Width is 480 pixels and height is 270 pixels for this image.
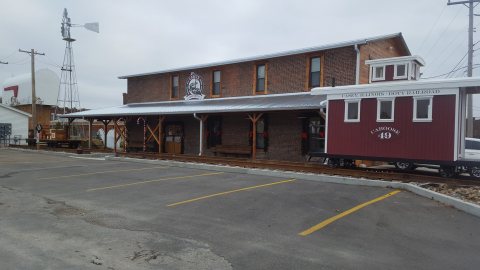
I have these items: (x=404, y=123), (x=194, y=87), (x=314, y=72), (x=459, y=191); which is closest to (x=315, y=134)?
(x=314, y=72)

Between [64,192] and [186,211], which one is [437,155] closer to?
[186,211]

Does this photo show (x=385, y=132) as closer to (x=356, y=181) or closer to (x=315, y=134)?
(x=356, y=181)

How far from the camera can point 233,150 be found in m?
22.5

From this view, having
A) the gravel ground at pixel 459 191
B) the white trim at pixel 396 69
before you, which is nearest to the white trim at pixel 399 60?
the white trim at pixel 396 69

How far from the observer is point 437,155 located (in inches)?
483

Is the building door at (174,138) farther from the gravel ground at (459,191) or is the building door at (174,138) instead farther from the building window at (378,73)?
the gravel ground at (459,191)

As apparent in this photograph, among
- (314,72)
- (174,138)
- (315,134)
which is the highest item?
(314,72)

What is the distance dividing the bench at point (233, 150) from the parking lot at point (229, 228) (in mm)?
10219

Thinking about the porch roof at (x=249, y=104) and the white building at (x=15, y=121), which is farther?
the white building at (x=15, y=121)

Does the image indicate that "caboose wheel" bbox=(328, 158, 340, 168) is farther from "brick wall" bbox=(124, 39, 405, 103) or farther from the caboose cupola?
"brick wall" bbox=(124, 39, 405, 103)

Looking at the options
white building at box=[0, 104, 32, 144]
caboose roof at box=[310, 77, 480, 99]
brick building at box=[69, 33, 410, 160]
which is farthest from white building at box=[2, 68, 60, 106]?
caboose roof at box=[310, 77, 480, 99]

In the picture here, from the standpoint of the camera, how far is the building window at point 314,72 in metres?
20.7

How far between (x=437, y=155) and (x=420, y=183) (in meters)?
1.30

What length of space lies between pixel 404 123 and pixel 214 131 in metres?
13.8
